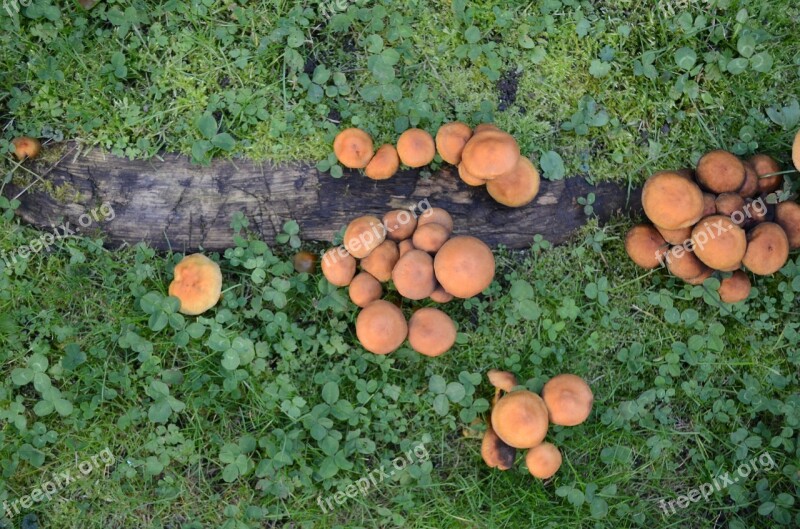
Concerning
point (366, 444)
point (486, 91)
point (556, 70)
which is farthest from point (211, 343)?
point (556, 70)

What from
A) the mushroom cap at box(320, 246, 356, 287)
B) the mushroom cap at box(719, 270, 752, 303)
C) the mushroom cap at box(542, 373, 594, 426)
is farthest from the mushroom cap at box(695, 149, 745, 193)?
the mushroom cap at box(320, 246, 356, 287)

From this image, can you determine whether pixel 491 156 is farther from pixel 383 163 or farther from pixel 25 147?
pixel 25 147

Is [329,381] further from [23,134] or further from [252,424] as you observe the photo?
[23,134]

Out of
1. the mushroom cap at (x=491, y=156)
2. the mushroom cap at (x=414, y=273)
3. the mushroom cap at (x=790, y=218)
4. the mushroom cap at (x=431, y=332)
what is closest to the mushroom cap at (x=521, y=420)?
the mushroom cap at (x=431, y=332)

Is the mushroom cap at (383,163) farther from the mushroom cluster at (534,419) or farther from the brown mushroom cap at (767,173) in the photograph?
the brown mushroom cap at (767,173)

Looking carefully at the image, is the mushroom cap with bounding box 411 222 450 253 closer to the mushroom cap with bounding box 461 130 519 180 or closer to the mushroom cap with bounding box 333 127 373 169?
the mushroom cap with bounding box 461 130 519 180

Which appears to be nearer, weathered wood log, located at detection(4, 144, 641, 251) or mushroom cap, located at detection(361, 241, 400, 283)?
mushroom cap, located at detection(361, 241, 400, 283)

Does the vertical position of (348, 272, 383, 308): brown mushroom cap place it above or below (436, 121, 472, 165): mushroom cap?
below

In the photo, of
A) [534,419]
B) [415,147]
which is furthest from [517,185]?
[534,419]
